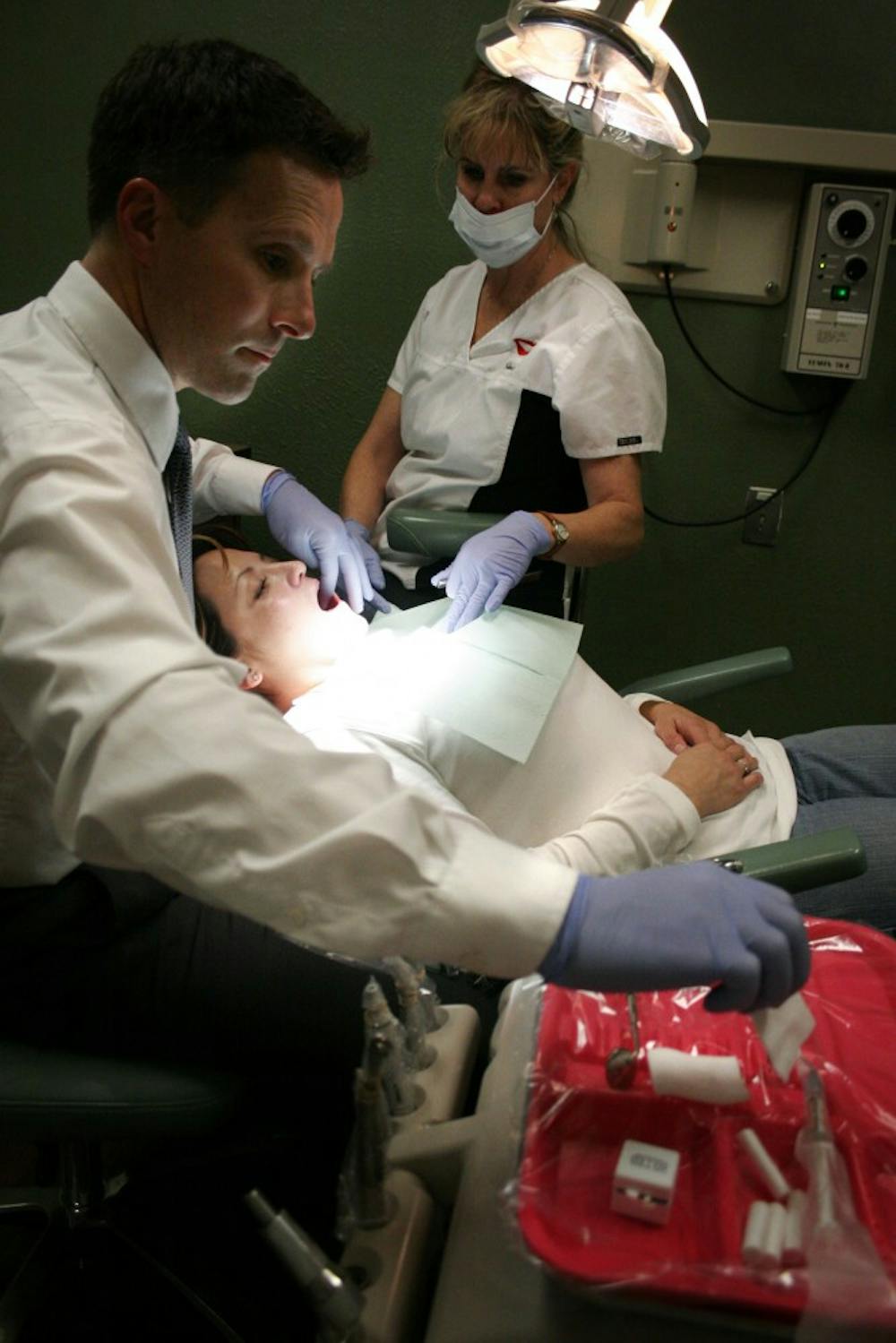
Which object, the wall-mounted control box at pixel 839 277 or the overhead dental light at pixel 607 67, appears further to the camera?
the wall-mounted control box at pixel 839 277

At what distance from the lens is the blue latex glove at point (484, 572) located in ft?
5.14

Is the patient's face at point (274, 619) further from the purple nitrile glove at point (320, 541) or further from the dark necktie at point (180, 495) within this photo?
the dark necktie at point (180, 495)

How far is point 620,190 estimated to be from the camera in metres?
2.47

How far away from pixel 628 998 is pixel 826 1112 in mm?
208

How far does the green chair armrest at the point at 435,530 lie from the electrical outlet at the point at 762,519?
3.68ft

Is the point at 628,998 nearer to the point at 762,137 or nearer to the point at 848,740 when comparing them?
the point at 848,740

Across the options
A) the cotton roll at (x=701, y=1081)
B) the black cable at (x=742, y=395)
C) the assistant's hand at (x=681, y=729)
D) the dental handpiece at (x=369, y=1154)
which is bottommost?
the dental handpiece at (x=369, y=1154)

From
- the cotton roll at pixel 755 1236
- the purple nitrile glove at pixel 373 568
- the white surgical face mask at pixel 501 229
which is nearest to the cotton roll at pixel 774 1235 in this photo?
the cotton roll at pixel 755 1236

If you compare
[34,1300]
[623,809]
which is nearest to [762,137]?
[623,809]

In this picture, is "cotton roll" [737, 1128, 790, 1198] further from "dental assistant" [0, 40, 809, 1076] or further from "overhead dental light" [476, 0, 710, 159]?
"overhead dental light" [476, 0, 710, 159]

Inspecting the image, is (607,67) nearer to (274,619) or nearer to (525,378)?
(525,378)

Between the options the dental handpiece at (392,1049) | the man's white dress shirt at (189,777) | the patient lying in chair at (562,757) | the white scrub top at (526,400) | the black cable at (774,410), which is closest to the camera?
the man's white dress shirt at (189,777)

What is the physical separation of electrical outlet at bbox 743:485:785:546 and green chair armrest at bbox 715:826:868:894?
1629 mm

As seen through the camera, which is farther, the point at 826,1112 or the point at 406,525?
the point at 406,525
